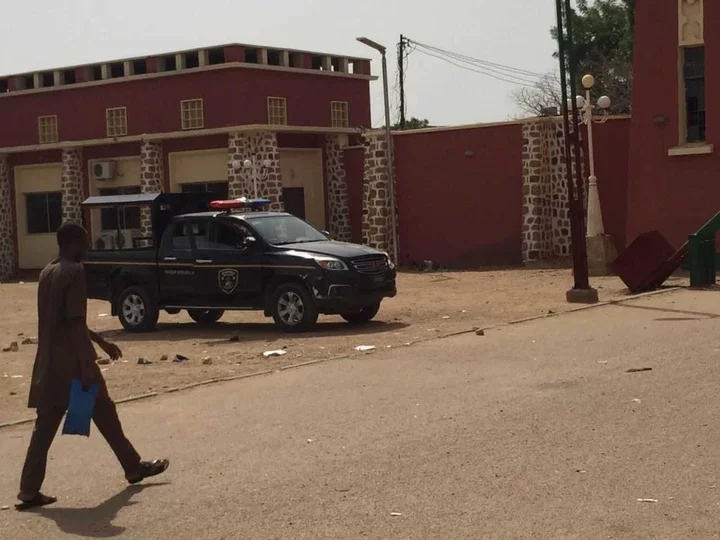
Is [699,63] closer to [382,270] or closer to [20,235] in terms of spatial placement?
[382,270]

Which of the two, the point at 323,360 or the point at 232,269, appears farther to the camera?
the point at 232,269

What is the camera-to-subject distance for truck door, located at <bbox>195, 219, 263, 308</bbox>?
741 inches

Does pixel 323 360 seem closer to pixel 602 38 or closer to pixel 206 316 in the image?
pixel 206 316

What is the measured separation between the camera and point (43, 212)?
45.6 m

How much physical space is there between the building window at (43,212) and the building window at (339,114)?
1052 centimetres

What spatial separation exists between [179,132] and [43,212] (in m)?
7.95

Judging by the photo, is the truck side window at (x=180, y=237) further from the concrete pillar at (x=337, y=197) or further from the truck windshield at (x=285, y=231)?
the concrete pillar at (x=337, y=197)

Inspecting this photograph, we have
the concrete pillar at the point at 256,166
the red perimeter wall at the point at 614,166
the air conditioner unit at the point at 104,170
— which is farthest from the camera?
the air conditioner unit at the point at 104,170

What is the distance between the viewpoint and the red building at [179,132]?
1562 inches

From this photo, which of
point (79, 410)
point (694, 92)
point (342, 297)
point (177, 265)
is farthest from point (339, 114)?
point (79, 410)

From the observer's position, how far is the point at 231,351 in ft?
55.3

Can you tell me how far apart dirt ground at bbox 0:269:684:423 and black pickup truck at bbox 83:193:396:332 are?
429 mm

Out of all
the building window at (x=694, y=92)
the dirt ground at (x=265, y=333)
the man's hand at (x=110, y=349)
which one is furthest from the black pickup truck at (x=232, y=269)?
the building window at (x=694, y=92)

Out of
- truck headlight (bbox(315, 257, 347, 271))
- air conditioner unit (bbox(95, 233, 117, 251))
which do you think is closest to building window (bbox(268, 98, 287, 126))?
air conditioner unit (bbox(95, 233, 117, 251))
